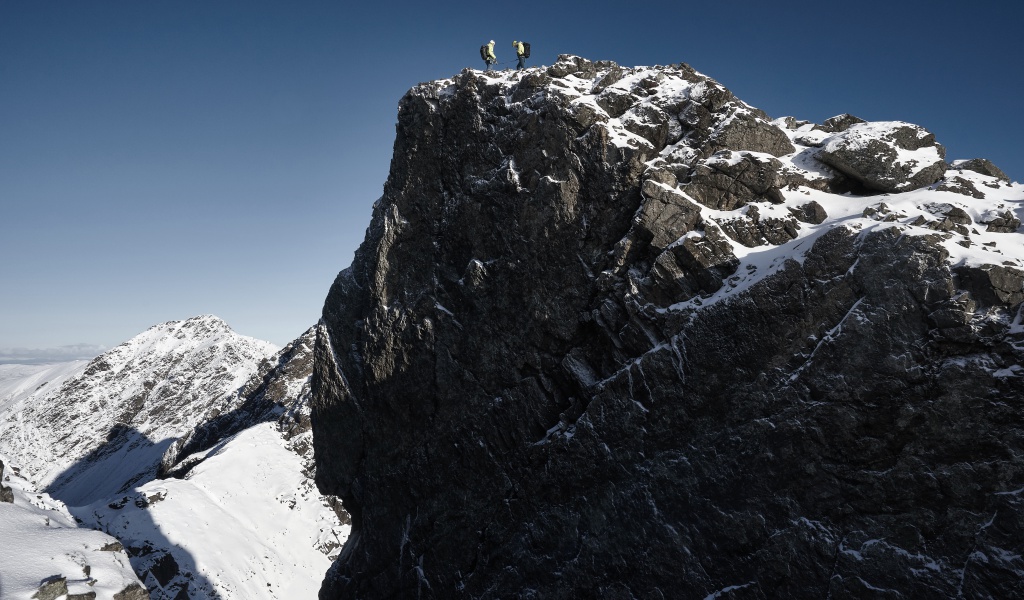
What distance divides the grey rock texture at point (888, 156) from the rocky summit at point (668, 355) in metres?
0.16

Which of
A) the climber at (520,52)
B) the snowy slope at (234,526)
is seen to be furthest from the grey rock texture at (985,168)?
the snowy slope at (234,526)

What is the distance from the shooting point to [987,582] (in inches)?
758

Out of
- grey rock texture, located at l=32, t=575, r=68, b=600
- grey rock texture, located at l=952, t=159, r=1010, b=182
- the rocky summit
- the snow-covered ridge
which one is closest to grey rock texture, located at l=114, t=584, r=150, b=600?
grey rock texture, located at l=32, t=575, r=68, b=600

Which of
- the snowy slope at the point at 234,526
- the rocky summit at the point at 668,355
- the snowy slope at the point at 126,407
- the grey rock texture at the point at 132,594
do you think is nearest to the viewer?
the rocky summit at the point at 668,355

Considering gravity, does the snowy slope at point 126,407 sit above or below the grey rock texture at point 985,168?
below

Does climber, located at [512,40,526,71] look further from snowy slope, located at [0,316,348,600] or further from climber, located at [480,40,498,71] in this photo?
snowy slope, located at [0,316,348,600]

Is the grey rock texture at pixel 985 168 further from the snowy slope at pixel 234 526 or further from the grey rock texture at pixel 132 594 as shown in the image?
the snowy slope at pixel 234 526

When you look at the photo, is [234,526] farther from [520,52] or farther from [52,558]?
[520,52]

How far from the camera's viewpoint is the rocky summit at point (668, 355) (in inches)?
848

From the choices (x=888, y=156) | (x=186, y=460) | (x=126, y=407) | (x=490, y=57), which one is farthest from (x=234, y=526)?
(x=126, y=407)

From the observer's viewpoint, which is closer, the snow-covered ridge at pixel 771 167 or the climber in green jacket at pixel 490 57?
the snow-covered ridge at pixel 771 167

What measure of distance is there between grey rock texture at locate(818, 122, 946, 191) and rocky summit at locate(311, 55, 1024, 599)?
16 centimetres

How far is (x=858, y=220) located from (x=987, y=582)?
15.5 meters

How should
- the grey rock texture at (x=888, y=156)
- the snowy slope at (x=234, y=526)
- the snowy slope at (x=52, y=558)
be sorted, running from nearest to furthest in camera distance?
1. the snowy slope at (x=52, y=558)
2. the grey rock texture at (x=888, y=156)
3. the snowy slope at (x=234, y=526)
